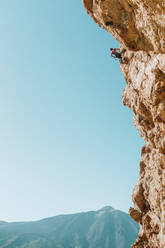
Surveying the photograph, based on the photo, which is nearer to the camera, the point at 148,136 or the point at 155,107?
the point at 155,107

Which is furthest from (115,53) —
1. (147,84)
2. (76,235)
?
(76,235)

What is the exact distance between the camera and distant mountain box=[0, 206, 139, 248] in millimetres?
147000

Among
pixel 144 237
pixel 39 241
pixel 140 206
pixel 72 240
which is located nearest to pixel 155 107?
pixel 140 206

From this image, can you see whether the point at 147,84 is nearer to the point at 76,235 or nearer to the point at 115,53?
the point at 115,53

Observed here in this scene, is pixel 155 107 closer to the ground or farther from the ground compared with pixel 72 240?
farther from the ground

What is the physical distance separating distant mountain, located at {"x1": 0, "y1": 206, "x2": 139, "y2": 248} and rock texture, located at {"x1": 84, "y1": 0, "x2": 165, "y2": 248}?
146300mm

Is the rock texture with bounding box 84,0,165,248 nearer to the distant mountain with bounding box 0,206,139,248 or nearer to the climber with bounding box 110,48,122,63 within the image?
the climber with bounding box 110,48,122,63

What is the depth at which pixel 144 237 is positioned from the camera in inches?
816

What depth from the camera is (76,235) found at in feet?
572

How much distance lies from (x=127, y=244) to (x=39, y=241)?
69.2 metres

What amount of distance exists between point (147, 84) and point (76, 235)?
190 m

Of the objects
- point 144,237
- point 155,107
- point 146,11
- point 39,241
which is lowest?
point 39,241

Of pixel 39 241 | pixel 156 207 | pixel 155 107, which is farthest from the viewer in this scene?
pixel 39 241

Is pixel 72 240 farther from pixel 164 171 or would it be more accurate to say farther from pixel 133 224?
pixel 164 171
